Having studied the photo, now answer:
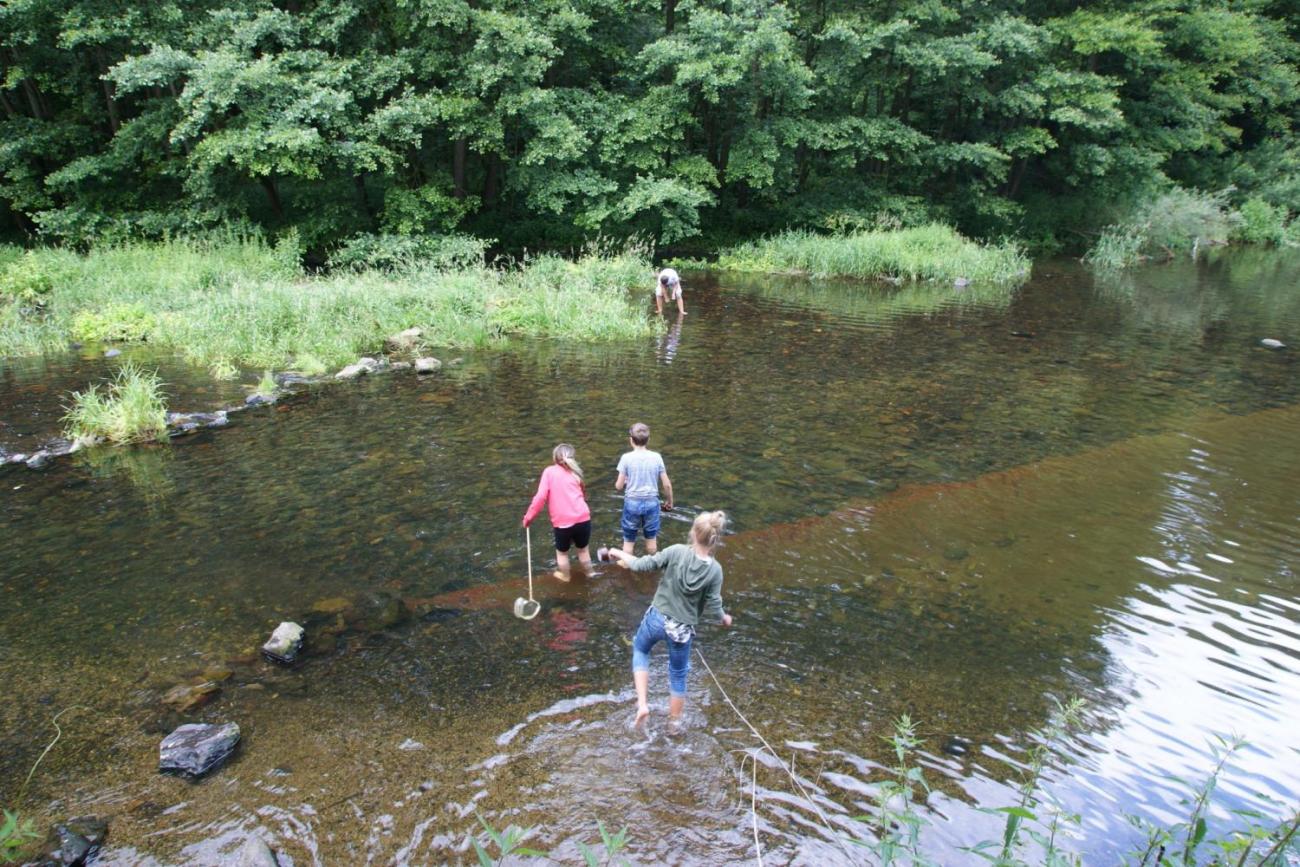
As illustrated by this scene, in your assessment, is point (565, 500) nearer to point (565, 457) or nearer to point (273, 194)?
point (565, 457)

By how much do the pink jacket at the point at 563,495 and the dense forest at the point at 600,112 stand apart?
16.9 m

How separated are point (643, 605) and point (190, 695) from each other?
11.3 feet

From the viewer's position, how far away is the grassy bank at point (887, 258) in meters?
25.4

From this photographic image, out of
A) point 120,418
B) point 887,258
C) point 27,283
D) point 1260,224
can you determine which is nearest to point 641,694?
point 120,418

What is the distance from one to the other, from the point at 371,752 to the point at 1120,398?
41.2ft

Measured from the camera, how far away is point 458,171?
1030 inches

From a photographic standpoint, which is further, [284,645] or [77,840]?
[284,645]

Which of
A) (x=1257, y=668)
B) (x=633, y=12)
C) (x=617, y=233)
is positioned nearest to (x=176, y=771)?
(x=1257, y=668)

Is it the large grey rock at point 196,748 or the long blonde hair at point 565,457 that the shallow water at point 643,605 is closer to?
the large grey rock at point 196,748

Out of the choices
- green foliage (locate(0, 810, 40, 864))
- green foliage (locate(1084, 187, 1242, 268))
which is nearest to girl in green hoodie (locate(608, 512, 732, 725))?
green foliage (locate(0, 810, 40, 864))

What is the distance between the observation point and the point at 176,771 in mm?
4660

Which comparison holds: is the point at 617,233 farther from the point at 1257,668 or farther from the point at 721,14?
the point at 1257,668

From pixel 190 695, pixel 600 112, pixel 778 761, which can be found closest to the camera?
pixel 778 761

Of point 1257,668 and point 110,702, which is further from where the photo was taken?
point 1257,668
